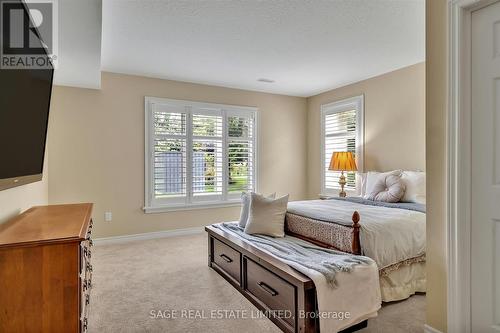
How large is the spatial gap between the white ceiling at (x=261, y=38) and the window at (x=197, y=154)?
600 millimetres

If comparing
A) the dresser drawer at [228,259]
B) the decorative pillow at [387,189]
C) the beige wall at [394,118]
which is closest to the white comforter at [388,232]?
the decorative pillow at [387,189]

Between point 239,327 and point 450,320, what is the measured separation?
1.35 m

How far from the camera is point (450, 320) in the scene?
5.83 feet

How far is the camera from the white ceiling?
2514 mm

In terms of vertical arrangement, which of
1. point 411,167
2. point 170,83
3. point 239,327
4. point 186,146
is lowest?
point 239,327

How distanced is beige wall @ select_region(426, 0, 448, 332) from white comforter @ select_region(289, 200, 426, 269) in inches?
17.0

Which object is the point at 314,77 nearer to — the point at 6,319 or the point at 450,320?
the point at 450,320

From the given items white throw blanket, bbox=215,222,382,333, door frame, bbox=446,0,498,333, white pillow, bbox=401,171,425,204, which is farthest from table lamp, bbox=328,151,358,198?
door frame, bbox=446,0,498,333

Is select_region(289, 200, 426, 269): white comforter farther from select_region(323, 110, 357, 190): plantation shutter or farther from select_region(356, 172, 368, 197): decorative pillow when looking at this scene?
select_region(323, 110, 357, 190): plantation shutter

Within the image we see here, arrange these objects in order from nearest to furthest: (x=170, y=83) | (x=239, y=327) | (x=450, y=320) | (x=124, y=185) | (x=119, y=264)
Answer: (x=450, y=320)
(x=239, y=327)
(x=119, y=264)
(x=124, y=185)
(x=170, y=83)

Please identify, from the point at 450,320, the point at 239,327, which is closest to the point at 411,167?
the point at 450,320

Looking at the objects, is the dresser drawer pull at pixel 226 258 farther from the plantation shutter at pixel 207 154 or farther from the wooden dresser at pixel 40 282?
the plantation shutter at pixel 207 154

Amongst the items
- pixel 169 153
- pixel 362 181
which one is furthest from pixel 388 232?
pixel 169 153

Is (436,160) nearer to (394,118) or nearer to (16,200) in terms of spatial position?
(394,118)
